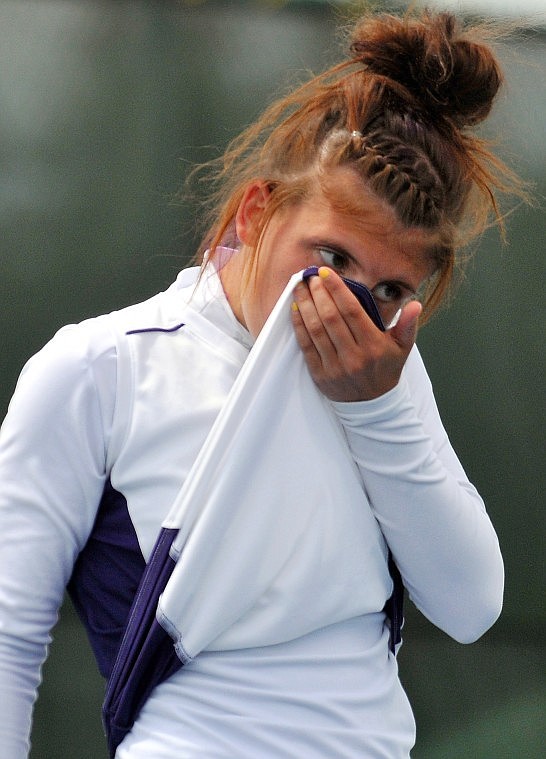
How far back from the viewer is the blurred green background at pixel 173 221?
4.88ft

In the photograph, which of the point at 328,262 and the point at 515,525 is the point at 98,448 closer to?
the point at 328,262

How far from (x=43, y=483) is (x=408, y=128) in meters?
0.37

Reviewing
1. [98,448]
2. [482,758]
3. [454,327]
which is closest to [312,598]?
[98,448]

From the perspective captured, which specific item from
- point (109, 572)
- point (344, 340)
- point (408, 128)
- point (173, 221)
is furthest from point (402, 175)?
point (173, 221)

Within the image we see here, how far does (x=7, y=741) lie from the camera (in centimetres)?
71

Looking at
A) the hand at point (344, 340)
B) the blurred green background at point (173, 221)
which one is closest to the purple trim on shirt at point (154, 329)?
the hand at point (344, 340)

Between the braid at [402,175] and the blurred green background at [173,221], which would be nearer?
the braid at [402,175]

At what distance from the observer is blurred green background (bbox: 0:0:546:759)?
149 cm

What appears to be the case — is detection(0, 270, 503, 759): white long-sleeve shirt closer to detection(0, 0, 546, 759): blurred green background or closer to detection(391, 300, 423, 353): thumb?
detection(391, 300, 423, 353): thumb

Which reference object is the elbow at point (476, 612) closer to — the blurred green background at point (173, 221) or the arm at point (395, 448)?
the arm at point (395, 448)

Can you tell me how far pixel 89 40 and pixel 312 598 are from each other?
104 centimetres

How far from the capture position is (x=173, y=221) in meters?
1.53

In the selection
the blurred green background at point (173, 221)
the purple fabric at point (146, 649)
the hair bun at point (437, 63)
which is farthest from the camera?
the blurred green background at point (173, 221)

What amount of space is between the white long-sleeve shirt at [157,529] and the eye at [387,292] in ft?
0.25
